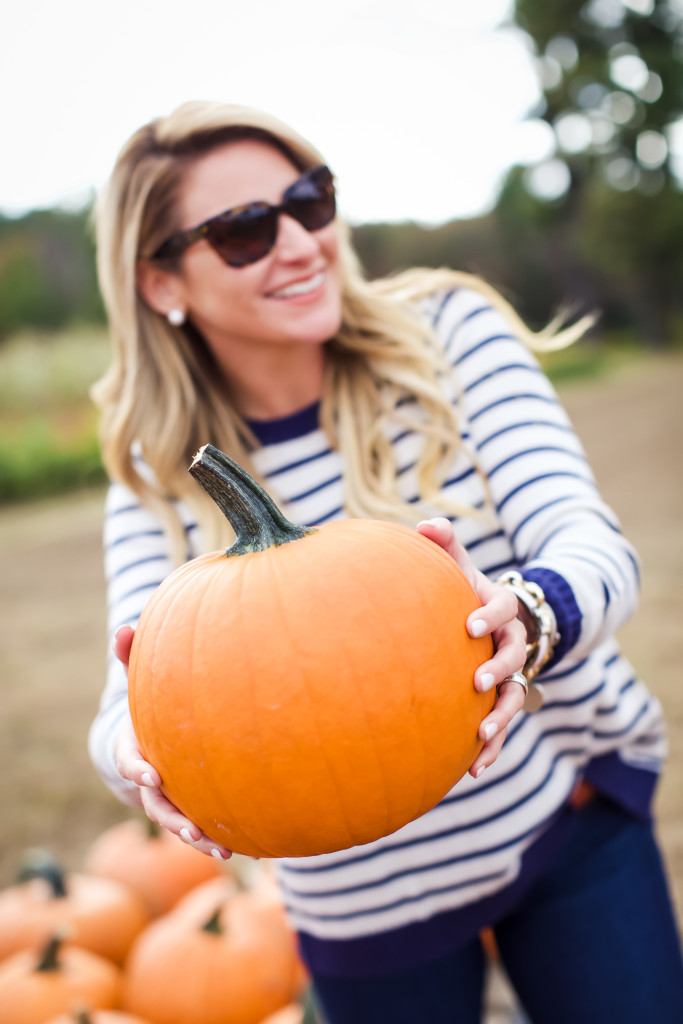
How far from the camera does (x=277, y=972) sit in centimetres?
235

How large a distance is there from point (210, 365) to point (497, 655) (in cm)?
118

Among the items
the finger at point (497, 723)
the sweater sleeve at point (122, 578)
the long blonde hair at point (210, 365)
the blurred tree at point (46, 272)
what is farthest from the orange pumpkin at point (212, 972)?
the blurred tree at point (46, 272)

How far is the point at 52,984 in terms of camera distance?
215 cm

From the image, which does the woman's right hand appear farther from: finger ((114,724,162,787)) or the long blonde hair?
the long blonde hair

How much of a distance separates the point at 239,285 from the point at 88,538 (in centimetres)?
842

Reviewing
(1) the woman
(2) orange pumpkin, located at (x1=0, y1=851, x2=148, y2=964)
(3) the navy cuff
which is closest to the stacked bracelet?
(3) the navy cuff

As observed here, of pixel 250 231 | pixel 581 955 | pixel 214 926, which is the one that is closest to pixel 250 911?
pixel 214 926

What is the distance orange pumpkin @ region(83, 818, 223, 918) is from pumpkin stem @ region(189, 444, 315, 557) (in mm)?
2074

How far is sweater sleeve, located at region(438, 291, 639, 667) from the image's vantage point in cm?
126

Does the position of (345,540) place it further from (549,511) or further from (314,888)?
(314,888)

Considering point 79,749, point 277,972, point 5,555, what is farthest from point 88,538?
point 277,972

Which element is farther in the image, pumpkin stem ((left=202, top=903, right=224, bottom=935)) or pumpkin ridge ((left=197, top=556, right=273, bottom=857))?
pumpkin stem ((left=202, top=903, right=224, bottom=935))

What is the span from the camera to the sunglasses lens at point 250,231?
1668 mm

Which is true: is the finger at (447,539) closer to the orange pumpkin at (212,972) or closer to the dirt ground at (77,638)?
the orange pumpkin at (212,972)
